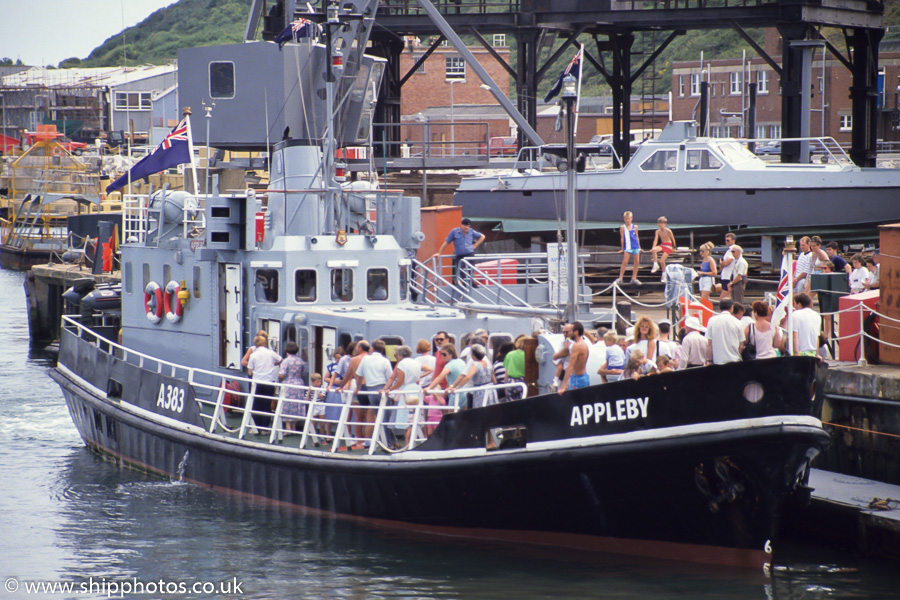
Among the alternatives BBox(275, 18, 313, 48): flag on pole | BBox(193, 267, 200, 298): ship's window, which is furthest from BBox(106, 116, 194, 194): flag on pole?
BBox(275, 18, 313, 48): flag on pole

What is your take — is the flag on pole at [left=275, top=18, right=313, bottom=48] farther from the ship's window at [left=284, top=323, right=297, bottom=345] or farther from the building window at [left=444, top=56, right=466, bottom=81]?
the building window at [left=444, top=56, right=466, bottom=81]

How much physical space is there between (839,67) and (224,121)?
35356 mm

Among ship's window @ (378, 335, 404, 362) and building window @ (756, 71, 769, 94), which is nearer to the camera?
ship's window @ (378, 335, 404, 362)

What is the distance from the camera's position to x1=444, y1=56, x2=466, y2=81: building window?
58156mm

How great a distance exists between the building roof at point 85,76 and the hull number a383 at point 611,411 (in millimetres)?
72796

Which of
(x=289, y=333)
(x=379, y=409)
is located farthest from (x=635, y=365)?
(x=289, y=333)

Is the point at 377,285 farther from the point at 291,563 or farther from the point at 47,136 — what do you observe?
the point at 47,136

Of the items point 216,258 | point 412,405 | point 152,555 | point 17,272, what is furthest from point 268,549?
point 17,272

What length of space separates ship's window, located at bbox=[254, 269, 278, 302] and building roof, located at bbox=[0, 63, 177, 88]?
6818 cm

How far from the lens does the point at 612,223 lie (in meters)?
24.3

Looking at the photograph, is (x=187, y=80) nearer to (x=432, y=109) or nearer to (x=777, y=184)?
(x=777, y=184)

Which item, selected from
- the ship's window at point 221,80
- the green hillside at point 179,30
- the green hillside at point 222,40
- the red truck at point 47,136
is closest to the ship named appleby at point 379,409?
the ship's window at point 221,80

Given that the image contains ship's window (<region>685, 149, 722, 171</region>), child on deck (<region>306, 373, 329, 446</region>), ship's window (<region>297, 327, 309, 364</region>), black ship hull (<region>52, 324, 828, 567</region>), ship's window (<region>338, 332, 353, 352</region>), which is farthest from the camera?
ship's window (<region>685, 149, 722, 171</region>)

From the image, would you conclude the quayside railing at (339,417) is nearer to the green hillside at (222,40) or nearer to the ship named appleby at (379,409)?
the ship named appleby at (379,409)
